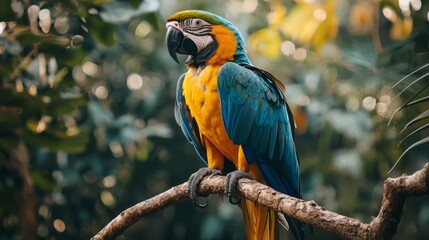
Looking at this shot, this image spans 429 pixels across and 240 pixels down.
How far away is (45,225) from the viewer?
4039mm

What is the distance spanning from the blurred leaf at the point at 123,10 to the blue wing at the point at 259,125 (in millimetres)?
461

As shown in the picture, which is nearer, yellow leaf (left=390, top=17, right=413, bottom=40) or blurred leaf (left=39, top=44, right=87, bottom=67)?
blurred leaf (left=39, top=44, right=87, bottom=67)

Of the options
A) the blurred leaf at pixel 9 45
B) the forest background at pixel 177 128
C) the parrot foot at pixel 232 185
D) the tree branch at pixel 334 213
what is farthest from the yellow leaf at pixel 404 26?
the blurred leaf at pixel 9 45

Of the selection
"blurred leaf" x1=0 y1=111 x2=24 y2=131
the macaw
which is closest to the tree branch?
the macaw

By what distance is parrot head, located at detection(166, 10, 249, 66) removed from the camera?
2.12 metres

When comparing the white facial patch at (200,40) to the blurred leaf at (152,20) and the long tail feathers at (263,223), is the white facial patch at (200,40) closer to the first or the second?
the blurred leaf at (152,20)

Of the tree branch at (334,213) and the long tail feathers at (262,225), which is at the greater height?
the tree branch at (334,213)

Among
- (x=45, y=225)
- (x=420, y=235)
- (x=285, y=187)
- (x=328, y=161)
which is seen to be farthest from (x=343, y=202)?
(x=285, y=187)

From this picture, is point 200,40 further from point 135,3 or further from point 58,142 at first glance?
point 58,142

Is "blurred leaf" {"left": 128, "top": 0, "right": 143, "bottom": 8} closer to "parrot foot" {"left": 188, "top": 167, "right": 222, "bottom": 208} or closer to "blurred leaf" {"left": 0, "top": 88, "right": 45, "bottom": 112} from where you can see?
"blurred leaf" {"left": 0, "top": 88, "right": 45, "bottom": 112}

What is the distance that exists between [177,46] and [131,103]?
2523mm

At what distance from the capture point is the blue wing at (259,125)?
203 cm

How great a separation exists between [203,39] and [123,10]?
0.39m

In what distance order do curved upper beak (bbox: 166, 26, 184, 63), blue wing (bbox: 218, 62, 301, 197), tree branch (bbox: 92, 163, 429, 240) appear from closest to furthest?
tree branch (bbox: 92, 163, 429, 240) < blue wing (bbox: 218, 62, 301, 197) < curved upper beak (bbox: 166, 26, 184, 63)
